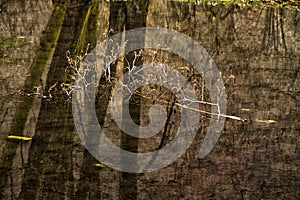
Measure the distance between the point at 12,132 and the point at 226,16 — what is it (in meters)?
0.79

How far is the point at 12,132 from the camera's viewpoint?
1630 mm

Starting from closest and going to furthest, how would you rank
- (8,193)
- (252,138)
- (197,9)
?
(8,193) → (252,138) → (197,9)

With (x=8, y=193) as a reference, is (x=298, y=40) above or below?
above

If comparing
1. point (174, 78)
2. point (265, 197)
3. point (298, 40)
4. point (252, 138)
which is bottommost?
point (265, 197)

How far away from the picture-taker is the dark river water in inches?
63.2

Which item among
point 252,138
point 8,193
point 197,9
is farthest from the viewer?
point 197,9

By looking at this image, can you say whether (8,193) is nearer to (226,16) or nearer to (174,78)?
(174,78)

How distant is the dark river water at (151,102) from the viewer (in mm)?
1604

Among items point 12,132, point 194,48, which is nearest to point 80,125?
point 12,132

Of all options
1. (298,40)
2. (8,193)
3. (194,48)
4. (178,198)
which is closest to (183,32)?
(194,48)

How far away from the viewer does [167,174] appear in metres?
1.62

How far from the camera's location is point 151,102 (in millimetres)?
1706

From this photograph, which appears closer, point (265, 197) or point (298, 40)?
point (265, 197)

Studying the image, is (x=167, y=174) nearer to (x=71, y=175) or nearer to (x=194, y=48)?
(x=71, y=175)
